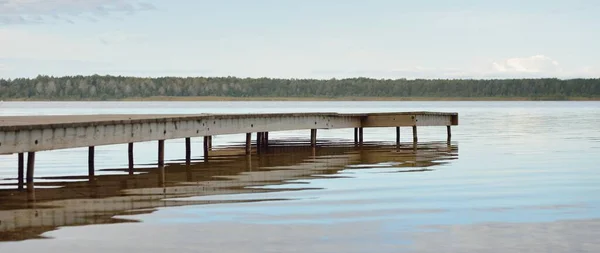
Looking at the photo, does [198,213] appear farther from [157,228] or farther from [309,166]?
[309,166]

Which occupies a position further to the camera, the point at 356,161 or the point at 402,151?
the point at 402,151

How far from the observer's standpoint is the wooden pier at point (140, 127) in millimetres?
19281

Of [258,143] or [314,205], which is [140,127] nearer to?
[314,205]

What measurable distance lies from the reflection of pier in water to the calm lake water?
0.03m

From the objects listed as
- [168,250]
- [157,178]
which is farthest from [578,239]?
[157,178]

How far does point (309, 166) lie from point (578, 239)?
13165 mm

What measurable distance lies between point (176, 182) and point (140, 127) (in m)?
Answer: 2.84

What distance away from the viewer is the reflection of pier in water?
1558 centimetres

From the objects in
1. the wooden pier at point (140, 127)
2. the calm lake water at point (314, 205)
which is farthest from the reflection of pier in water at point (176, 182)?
the wooden pier at point (140, 127)

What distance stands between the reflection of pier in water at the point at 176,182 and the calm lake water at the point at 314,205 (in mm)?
34

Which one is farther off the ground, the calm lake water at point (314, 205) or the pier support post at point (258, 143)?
the pier support post at point (258, 143)

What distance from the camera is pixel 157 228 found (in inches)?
552

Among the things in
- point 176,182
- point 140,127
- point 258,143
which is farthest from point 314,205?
point 258,143

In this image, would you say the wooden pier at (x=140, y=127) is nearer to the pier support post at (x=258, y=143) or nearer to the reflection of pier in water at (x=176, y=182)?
the pier support post at (x=258, y=143)
